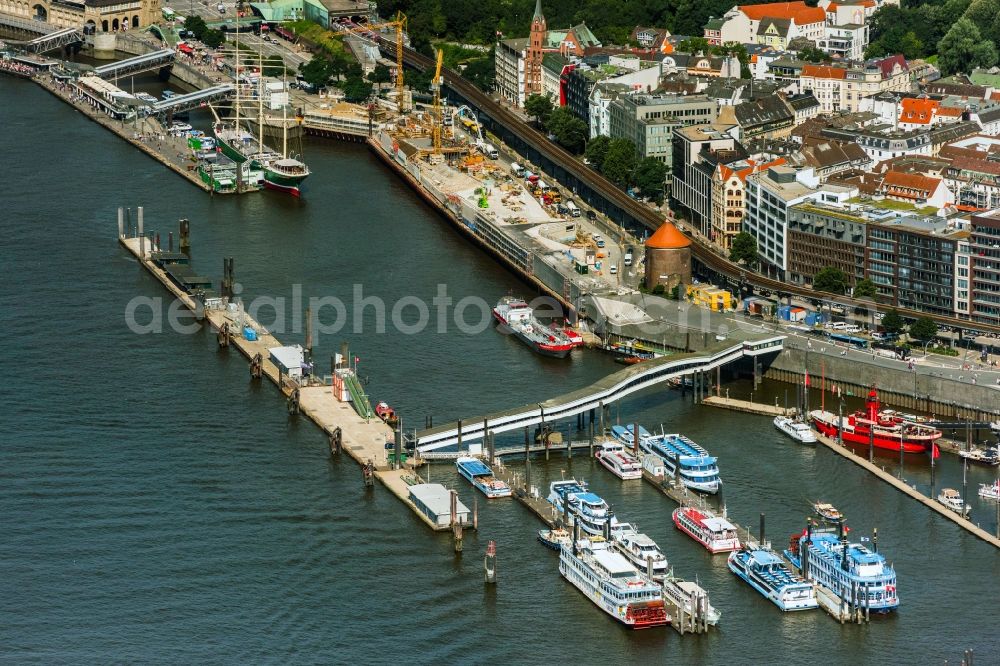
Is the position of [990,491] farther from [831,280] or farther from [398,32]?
[398,32]

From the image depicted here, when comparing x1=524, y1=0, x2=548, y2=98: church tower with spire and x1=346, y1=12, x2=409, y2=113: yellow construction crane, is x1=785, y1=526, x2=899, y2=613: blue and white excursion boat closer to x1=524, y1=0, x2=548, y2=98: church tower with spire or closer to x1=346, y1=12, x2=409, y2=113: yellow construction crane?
x1=524, y1=0, x2=548, y2=98: church tower with spire

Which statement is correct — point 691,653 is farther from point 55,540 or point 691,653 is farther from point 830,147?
point 830,147

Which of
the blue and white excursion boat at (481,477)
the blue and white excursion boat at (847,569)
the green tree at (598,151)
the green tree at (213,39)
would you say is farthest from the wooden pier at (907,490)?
the green tree at (213,39)

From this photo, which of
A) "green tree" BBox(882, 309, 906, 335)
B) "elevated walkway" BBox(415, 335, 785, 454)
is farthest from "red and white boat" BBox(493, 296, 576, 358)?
"green tree" BBox(882, 309, 906, 335)

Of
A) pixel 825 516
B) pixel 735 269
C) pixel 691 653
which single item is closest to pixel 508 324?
pixel 735 269

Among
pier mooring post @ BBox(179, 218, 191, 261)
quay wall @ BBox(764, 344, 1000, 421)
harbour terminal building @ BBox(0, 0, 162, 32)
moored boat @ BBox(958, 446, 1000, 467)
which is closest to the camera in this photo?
moored boat @ BBox(958, 446, 1000, 467)

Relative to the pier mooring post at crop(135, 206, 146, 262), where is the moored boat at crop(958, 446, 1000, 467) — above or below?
below

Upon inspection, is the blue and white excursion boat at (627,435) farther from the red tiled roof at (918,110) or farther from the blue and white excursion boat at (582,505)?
the red tiled roof at (918,110)
